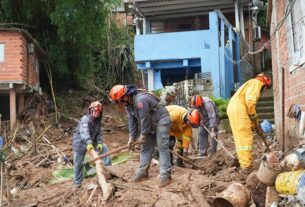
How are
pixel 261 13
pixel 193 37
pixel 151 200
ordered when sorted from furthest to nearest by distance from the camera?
pixel 261 13 → pixel 193 37 → pixel 151 200

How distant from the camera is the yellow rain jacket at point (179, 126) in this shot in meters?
9.58

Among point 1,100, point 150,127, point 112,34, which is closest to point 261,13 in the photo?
point 112,34

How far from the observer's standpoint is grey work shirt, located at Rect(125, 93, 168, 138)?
7254mm

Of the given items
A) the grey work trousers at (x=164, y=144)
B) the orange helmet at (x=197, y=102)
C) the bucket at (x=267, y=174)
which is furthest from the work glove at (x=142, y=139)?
the orange helmet at (x=197, y=102)

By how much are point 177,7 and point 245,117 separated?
1370 centimetres

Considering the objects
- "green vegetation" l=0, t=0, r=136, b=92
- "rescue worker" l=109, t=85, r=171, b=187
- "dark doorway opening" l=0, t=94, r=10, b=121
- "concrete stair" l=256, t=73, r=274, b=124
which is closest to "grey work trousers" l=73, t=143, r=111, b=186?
"rescue worker" l=109, t=85, r=171, b=187

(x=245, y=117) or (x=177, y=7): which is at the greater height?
(x=177, y=7)

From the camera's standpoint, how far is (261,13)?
85.6 feet

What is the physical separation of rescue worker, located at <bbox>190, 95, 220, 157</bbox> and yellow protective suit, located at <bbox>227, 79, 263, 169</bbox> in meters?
2.32

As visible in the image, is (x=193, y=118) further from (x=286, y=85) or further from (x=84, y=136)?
(x=286, y=85)

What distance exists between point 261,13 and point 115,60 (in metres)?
8.78

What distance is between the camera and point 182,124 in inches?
381

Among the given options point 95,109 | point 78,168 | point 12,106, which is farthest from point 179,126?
point 12,106

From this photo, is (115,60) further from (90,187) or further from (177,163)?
(90,187)
